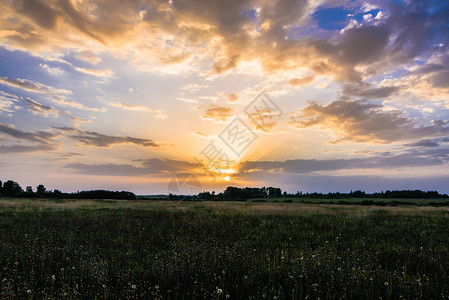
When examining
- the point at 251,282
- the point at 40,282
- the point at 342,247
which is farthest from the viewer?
the point at 342,247

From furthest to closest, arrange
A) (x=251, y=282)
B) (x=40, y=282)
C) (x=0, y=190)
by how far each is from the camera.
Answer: (x=0, y=190) < (x=40, y=282) < (x=251, y=282)

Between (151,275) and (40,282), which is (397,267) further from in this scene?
(40,282)

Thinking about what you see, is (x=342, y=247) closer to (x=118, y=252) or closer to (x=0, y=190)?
(x=118, y=252)

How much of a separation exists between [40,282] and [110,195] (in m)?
104

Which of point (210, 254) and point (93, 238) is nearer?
point (210, 254)

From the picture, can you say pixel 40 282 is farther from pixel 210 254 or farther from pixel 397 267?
pixel 397 267

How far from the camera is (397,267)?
5.50 m

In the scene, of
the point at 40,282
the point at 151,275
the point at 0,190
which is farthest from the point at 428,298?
the point at 0,190

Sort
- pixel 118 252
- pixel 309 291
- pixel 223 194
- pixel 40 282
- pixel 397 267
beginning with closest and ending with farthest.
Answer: pixel 309 291, pixel 40 282, pixel 397 267, pixel 118 252, pixel 223 194

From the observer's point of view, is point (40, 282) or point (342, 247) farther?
point (342, 247)

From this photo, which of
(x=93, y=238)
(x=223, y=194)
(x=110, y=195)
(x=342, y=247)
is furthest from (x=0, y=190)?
(x=342, y=247)

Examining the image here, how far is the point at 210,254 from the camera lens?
217 inches

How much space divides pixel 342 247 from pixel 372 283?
12.8 ft

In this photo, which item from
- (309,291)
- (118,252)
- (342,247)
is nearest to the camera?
(309,291)
